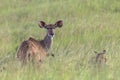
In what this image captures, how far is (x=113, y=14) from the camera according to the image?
15883 mm

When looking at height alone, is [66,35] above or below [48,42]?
below

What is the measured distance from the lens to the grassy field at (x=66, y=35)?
20.7 ft

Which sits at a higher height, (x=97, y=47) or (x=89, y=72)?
(x=89, y=72)

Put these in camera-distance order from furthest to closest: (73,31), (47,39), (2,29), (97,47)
A: 1. (2,29)
2. (73,31)
3. (97,47)
4. (47,39)

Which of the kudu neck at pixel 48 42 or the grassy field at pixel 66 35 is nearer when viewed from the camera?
the grassy field at pixel 66 35

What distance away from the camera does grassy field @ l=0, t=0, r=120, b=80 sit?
6297 millimetres

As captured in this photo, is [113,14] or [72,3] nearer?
[113,14]

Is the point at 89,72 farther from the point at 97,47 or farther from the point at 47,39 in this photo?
the point at 97,47

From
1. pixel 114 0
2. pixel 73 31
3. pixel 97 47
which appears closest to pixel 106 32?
pixel 73 31

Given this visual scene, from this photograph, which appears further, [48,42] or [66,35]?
[66,35]

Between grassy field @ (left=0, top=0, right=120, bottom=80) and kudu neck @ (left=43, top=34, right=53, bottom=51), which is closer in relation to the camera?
grassy field @ (left=0, top=0, right=120, bottom=80)

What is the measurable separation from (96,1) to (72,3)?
2.95 feet

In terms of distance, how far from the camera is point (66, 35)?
13.0m

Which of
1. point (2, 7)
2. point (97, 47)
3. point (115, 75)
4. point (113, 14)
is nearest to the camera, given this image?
point (115, 75)
